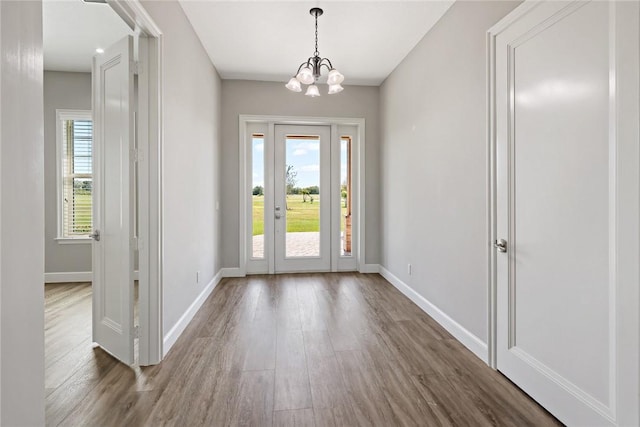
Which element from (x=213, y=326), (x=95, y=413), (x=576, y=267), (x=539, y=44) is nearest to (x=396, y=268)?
(x=213, y=326)

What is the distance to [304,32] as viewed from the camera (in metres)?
3.29

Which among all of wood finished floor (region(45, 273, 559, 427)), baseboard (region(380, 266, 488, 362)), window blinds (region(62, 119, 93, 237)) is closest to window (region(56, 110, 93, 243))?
window blinds (region(62, 119, 93, 237))

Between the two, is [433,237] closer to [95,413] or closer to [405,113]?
[405,113]

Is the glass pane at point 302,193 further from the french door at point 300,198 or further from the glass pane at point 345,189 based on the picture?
the glass pane at point 345,189

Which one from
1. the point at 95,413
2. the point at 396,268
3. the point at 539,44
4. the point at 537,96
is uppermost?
the point at 539,44

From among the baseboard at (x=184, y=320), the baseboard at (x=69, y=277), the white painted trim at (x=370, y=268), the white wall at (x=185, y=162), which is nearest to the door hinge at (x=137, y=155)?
the white wall at (x=185, y=162)

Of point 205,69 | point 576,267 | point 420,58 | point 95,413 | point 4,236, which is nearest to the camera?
point 4,236

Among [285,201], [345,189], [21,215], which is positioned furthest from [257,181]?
[21,215]

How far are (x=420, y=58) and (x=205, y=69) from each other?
2414mm

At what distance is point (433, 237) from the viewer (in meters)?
3.14

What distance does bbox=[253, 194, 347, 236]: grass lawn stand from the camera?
4.88 m

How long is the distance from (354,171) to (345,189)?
1.03 ft

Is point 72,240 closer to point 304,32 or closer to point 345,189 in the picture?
point 345,189

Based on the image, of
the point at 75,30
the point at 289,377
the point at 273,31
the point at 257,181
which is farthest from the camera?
the point at 257,181
